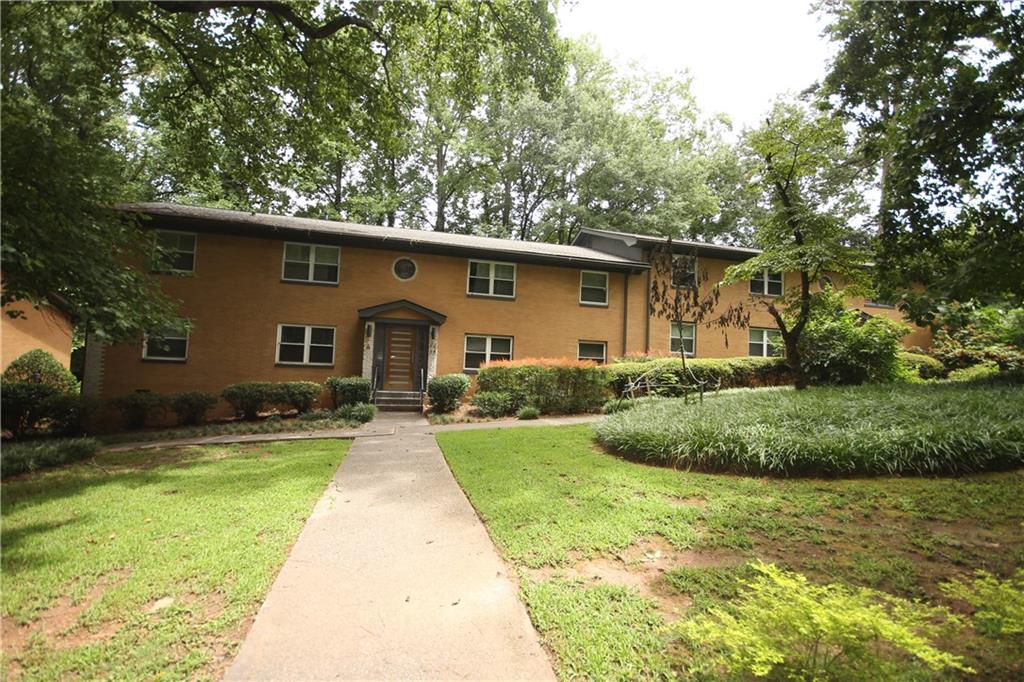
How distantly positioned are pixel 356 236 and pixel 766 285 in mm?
17110

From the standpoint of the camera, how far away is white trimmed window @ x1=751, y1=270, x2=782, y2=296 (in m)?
19.0

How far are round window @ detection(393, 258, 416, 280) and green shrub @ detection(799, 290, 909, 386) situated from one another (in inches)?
492

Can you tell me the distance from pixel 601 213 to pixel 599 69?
10.5m

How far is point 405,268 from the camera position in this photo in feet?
52.0

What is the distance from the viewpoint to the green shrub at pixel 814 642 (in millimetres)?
1888

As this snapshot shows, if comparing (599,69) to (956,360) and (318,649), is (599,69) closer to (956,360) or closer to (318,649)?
(956,360)

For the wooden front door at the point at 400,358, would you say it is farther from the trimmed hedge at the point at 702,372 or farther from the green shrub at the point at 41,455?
the green shrub at the point at 41,455

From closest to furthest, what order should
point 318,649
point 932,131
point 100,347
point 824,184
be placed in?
point 318,649 < point 932,131 < point 100,347 < point 824,184

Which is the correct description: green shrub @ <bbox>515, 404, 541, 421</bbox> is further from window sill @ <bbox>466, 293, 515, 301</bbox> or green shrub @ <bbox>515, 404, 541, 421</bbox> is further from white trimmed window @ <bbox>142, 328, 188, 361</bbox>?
white trimmed window @ <bbox>142, 328, 188, 361</bbox>

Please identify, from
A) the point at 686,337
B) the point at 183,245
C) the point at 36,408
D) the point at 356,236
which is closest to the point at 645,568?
the point at 36,408

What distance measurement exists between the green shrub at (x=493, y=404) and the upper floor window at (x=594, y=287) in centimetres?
639

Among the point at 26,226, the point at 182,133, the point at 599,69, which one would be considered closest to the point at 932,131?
the point at 26,226

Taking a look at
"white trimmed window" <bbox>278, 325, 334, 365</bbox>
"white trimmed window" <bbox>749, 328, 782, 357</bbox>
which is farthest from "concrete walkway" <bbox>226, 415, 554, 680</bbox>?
"white trimmed window" <bbox>749, 328, 782, 357</bbox>

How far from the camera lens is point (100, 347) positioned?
1301 centimetres
